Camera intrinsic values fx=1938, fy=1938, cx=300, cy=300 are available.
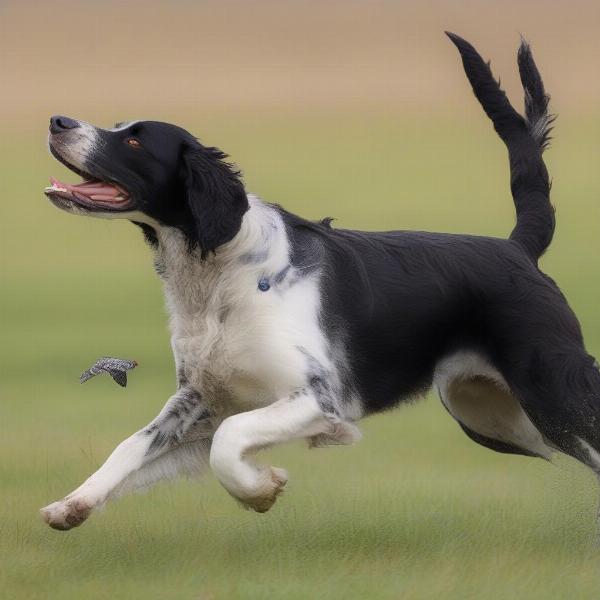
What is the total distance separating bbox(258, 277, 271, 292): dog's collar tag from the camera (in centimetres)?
744

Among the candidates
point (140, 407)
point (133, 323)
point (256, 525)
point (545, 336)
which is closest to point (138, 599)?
point (256, 525)

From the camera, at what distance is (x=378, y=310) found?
7.74 meters

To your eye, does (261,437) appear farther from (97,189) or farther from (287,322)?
(97,189)

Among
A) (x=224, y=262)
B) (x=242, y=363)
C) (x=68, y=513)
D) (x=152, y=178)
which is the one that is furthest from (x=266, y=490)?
(x=152, y=178)

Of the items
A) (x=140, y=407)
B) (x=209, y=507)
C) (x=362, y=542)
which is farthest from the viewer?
(x=140, y=407)

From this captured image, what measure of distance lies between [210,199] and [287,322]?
0.56 m

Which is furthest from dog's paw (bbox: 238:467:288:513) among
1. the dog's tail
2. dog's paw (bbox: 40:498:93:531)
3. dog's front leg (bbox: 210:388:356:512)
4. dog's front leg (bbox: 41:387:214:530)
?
the dog's tail

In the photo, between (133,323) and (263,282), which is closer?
(263,282)

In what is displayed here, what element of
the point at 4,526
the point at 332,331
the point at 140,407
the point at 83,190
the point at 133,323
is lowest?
the point at 133,323

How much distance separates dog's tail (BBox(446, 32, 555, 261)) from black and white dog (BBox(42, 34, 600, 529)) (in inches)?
6.7

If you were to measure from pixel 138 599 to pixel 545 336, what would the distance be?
2035mm

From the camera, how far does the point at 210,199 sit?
24.3 ft

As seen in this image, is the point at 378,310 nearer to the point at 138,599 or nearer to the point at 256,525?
the point at 256,525

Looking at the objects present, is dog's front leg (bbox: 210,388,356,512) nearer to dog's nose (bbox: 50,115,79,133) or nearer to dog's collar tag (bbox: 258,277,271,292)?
dog's collar tag (bbox: 258,277,271,292)
